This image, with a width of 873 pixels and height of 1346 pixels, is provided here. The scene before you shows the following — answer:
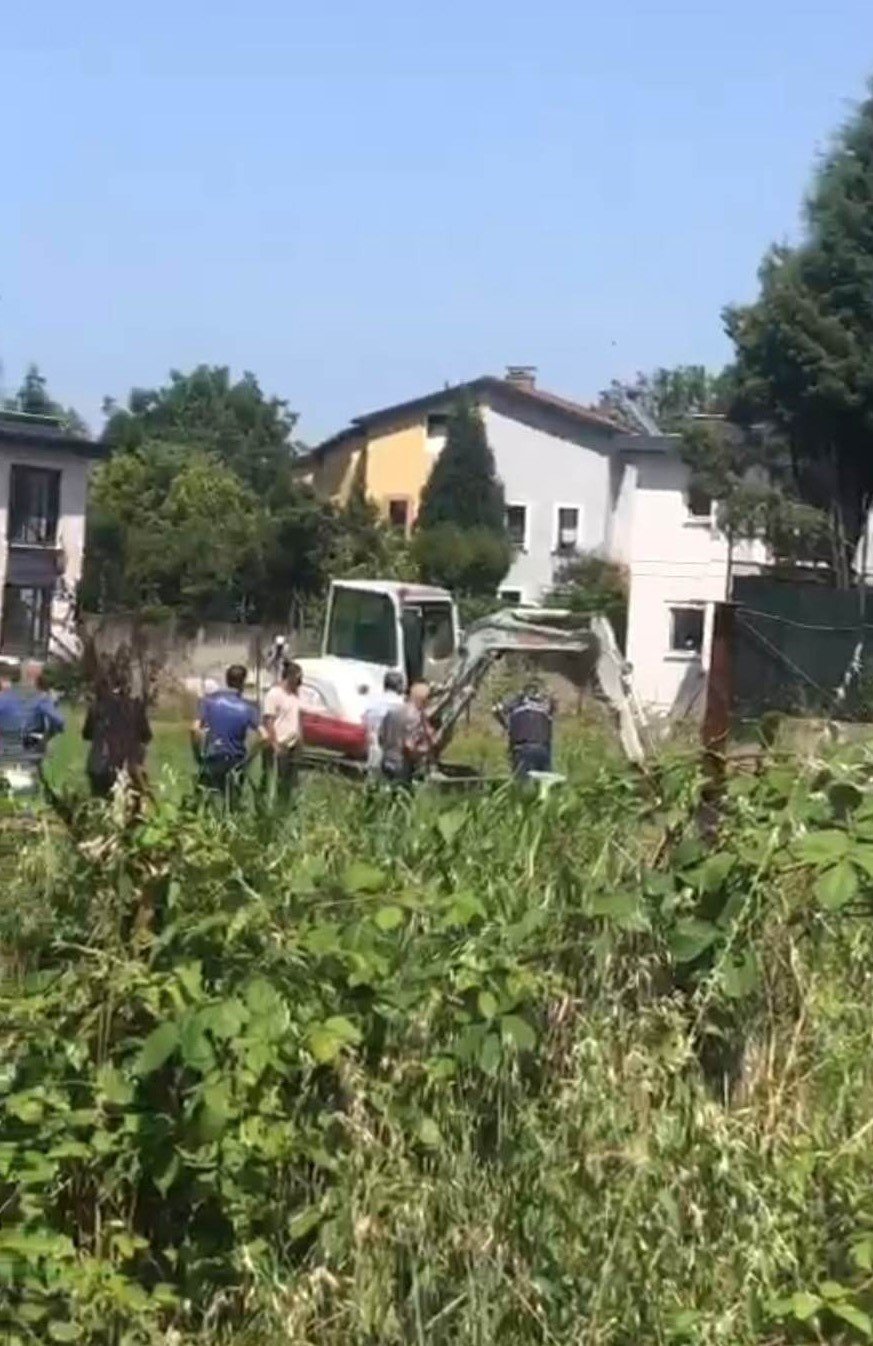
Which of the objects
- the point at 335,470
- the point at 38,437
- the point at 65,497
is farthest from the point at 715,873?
the point at 335,470

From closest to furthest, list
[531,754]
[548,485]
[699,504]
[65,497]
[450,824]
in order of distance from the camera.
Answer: [450,824] < [531,754] < [699,504] < [65,497] < [548,485]

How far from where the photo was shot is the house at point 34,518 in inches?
2356

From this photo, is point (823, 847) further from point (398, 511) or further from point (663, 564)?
point (398, 511)

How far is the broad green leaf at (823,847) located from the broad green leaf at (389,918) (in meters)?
0.90

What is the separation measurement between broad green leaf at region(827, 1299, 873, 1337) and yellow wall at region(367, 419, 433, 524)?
71759mm

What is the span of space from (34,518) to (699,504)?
1589 centimetres

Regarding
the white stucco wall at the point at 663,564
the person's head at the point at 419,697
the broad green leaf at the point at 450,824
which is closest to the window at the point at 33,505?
the white stucco wall at the point at 663,564

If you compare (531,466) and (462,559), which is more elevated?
(531,466)

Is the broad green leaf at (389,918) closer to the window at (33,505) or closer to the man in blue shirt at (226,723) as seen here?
the man in blue shirt at (226,723)

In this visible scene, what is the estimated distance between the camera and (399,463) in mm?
78812

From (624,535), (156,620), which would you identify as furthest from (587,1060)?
(624,535)

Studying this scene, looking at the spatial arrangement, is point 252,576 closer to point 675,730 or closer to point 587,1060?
point 675,730

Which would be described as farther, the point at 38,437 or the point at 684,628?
the point at 38,437

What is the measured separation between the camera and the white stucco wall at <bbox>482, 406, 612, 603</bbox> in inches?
2953
